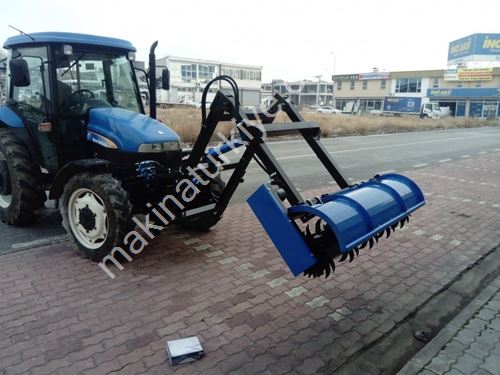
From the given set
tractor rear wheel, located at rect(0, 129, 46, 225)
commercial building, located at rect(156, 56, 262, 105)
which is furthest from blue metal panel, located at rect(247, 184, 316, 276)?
commercial building, located at rect(156, 56, 262, 105)

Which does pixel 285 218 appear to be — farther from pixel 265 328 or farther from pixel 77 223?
pixel 77 223

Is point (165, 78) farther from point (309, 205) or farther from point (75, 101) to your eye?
point (309, 205)

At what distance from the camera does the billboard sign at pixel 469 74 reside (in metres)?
56.1

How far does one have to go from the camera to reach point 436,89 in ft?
191

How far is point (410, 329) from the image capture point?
11.5 ft

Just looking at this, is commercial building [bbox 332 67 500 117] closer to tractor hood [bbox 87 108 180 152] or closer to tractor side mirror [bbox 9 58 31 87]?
tractor hood [bbox 87 108 180 152]

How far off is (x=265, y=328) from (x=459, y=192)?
653 cm

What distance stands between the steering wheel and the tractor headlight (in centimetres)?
117

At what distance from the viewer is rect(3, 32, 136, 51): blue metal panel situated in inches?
189

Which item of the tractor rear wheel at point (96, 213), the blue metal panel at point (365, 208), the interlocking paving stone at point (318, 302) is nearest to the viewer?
the blue metal panel at point (365, 208)

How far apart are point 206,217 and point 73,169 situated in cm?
164

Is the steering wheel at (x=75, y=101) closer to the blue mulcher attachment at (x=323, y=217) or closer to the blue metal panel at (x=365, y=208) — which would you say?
the blue mulcher attachment at (x=323, y=217)

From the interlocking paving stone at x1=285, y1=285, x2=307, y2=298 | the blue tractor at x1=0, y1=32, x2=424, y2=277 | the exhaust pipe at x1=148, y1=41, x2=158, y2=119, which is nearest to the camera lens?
the blue tractor at x1=0, y1=32, x2=424, y2=277

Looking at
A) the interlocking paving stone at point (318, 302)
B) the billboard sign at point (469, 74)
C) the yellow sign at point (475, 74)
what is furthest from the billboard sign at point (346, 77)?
the interlocking paving stone at point (318, 302)
